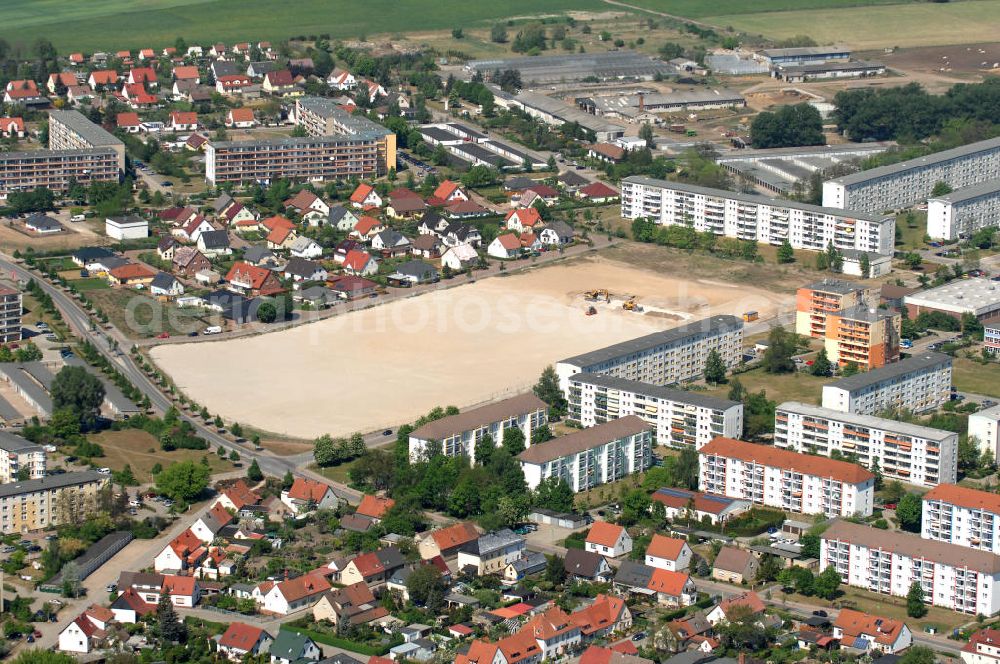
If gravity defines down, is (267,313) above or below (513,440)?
above

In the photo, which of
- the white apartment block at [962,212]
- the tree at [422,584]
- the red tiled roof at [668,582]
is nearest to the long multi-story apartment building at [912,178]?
the white apartment block at [962,212]

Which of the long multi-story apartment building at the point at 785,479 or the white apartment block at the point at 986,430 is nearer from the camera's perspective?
the long multi-story apartment building at the point at 785,479

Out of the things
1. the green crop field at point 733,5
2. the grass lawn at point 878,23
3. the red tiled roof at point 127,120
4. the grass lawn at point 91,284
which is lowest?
the grass lawn at point 91,284

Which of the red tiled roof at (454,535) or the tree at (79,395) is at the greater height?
the tree at (79,395)

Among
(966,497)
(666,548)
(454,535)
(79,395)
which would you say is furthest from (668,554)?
(79,395)

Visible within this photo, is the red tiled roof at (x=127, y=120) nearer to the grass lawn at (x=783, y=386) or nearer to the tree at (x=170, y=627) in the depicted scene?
the grass lawn at (x=783, y=386)

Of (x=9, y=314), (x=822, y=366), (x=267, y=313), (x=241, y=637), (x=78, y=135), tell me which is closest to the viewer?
(x=241, y=637)

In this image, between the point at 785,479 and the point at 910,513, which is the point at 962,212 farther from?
the point at 910,513

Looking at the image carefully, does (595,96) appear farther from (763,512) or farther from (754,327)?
(763,512)

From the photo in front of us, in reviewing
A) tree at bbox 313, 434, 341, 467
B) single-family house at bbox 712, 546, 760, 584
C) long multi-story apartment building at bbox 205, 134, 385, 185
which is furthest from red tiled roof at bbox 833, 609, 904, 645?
long multi-story apartment building at bbox 205, 134, 385, 185
